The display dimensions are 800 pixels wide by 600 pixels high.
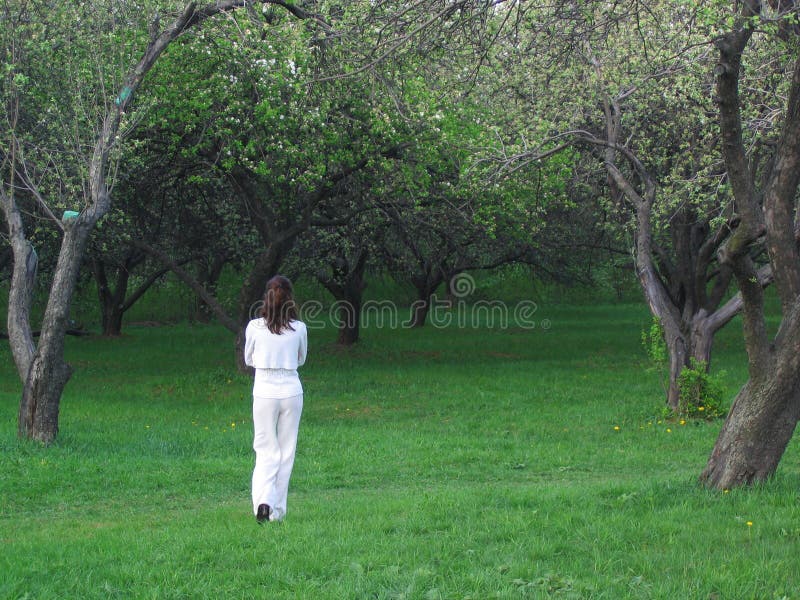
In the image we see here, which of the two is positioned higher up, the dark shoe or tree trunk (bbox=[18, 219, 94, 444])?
tree trunk (bbox=[18, 219, 94, 444])

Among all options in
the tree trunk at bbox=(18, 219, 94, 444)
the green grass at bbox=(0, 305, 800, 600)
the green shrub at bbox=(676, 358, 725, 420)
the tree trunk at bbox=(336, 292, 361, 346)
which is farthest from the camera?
the tree trunk at bbox=(336, 292, 361, 346)

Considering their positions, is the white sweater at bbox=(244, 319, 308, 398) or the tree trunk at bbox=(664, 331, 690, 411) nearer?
the white sweater at bbox=(244, 319, 308, 398)

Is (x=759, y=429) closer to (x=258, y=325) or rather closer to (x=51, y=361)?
(x=258, y=325)

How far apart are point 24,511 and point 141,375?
12.8m

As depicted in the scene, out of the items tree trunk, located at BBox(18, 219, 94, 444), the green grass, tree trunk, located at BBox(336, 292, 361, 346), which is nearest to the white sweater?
the green grass

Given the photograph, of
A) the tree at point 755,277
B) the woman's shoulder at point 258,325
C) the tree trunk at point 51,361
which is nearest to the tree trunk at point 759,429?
the tree at point 755,277

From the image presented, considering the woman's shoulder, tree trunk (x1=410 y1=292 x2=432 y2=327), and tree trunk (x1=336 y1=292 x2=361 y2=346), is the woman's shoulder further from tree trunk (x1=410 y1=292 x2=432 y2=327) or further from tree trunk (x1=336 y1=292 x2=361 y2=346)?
tree trunk (x1=410 y1=292 x2=432 y2=327)

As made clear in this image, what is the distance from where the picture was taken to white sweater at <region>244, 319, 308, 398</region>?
6.68 meters

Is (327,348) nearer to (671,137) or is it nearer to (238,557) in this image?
(671,137)

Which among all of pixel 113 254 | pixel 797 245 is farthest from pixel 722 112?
pixel 113 254

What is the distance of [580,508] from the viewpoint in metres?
6.80

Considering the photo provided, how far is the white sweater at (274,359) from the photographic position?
6680 mm

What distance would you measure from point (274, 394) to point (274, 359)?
0.26 metres

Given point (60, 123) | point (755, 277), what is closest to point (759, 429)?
point (755, 277)
